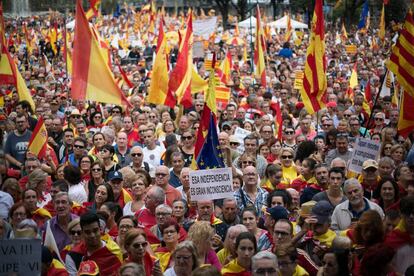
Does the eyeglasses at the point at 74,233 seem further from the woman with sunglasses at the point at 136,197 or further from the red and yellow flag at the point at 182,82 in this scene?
the red and yellow flag at the point at 182,82


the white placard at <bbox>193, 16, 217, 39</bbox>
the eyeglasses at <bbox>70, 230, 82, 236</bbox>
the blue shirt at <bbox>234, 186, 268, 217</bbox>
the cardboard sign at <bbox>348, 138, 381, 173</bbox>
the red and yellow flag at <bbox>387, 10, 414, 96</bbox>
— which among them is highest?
the red and yellow flag at <bbox>387, 10, 414, 96</bbox>

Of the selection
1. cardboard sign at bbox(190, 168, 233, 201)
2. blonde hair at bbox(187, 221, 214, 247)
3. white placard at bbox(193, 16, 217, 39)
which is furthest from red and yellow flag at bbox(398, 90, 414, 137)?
white placard at bbox(193, 16, 217, 39)

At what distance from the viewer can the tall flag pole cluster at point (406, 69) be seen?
12.0 metres

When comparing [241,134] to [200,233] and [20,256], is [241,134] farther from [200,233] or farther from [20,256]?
[20,256]

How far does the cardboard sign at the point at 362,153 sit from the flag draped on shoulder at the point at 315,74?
3772 mm

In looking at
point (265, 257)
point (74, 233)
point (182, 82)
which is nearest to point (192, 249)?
point (265, 257)

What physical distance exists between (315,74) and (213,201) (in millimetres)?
5497

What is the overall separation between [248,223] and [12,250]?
95.3 inches

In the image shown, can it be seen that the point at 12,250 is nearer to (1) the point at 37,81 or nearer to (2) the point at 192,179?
(2) the point at 192,179

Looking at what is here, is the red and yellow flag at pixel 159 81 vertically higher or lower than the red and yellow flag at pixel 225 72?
higher

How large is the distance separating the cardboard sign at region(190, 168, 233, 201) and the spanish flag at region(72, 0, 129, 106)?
15.3 ft

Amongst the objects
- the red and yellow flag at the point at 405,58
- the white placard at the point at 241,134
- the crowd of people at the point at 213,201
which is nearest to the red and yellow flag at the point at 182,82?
the crowd of people at the point at 213,201

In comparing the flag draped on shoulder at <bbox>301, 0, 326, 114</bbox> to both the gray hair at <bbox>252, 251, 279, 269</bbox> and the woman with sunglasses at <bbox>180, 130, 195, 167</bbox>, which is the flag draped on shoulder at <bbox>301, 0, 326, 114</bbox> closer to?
the woman with sunglasses at <bbox>180, 130, 195, 167</bbox>

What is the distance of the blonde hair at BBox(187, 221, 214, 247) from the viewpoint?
8453mm
